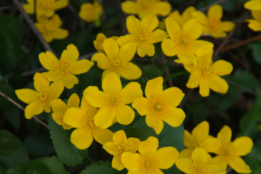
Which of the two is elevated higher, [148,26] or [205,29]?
[148,26]

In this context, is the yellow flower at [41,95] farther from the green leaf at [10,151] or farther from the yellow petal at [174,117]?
the yellow petal at [174,117]

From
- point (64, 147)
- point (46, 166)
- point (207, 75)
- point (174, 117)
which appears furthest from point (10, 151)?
point (207, 75)

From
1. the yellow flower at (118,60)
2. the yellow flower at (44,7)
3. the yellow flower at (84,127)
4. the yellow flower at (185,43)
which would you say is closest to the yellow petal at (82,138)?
the yellow flower at (84,127)

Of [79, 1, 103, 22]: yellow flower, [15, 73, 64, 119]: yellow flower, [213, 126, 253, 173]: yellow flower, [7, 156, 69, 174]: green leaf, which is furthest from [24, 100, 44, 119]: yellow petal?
[213, 126, 253, 173]: yellow flower

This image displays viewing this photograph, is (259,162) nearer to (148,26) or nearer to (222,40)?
(222,40)

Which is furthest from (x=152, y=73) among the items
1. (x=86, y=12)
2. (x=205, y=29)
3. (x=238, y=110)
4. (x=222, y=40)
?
(x=238, y=110)

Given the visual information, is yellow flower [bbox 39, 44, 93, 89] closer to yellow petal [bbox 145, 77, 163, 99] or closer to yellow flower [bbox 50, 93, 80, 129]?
yellow flower [bbox 50, 93, 80, 129]
